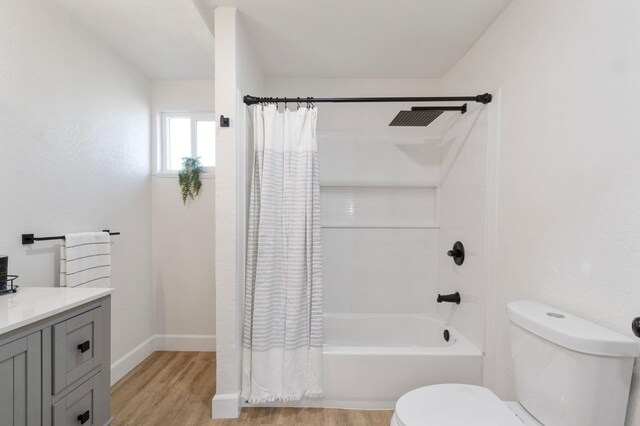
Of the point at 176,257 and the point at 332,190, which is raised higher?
the point at 332,190

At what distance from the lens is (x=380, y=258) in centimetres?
262

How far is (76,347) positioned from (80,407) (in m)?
0.25

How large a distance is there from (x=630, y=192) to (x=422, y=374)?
4.56 feet

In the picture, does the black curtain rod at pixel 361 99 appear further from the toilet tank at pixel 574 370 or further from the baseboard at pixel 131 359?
the baseboard at pixel 131 359

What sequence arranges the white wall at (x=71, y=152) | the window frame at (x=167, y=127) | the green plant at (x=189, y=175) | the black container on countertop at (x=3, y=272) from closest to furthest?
the black container on countertop at (x=3, y=272), the white wall at (x=71, y=152), the green plant at (x=189, y=175), the window frame at (x=167, y=127)

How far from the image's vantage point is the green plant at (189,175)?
8.39 ft

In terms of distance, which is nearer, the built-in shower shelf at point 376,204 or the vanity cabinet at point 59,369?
the vanity cabinet at point 59,369

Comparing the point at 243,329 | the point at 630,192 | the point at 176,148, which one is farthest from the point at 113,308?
the point at 630,192

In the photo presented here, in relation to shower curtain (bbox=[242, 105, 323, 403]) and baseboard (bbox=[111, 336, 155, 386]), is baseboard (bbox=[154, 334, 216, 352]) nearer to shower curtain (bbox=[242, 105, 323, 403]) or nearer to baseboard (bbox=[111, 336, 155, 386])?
baseboard (bbox=[111, 336, 155, 386])

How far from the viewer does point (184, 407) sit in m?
1.89

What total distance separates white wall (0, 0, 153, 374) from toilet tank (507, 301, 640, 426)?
2337 millimetres

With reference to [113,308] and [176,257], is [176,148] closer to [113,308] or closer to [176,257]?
[176,257]

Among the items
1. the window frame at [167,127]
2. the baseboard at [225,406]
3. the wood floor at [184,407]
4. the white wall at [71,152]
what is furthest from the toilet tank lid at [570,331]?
the window frame at [167,127]

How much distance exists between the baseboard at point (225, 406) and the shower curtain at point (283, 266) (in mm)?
84
